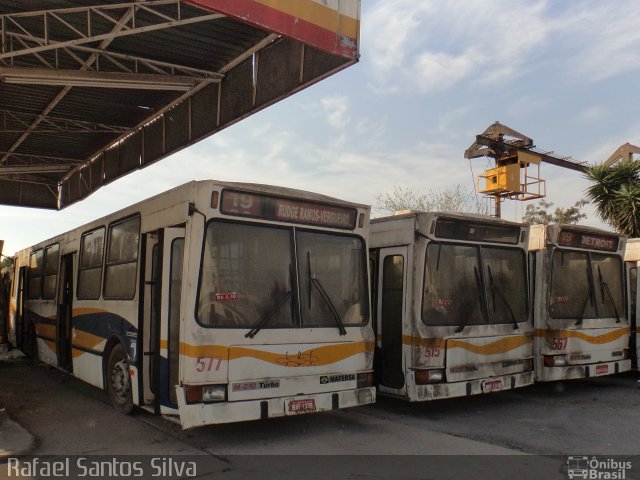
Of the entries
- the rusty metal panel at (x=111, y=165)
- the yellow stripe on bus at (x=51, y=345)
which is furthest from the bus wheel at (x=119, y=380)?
the rusty metal panel at (x=111, y=165)

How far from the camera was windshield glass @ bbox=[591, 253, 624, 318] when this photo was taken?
10156mm

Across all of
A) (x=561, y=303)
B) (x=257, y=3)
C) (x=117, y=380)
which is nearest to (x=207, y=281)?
(x=117, y=380)

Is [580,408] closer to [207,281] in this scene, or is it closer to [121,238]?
[207,281]

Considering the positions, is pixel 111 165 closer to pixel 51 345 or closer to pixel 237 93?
pixel 237 93

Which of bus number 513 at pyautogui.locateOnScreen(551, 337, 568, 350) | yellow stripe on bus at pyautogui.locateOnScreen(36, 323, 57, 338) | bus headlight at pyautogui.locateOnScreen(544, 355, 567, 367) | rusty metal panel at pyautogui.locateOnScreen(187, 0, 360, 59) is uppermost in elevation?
rusty metal panel at pyautogui.locateOnScreen(187, 0, 360, 59)

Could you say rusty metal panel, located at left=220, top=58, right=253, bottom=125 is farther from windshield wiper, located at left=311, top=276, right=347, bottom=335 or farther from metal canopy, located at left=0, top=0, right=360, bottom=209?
windshield wiper, located at left=311, top=276, right=347, bottom=335

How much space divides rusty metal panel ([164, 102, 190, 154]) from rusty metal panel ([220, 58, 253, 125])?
1712 millimetres

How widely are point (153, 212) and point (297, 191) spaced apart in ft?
5.97

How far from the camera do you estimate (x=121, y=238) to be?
862cm

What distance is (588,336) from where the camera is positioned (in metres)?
9.76

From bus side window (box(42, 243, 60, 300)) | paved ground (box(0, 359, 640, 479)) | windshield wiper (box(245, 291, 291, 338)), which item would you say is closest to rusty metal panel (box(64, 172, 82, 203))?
bus side window (box(42, 243, 60, 300))

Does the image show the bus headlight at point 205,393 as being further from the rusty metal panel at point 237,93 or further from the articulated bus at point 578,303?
the rusty metal panel at point 237,93

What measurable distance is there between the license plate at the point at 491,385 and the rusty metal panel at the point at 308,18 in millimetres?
5224

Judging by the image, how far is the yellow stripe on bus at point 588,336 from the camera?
9336 millimetres
